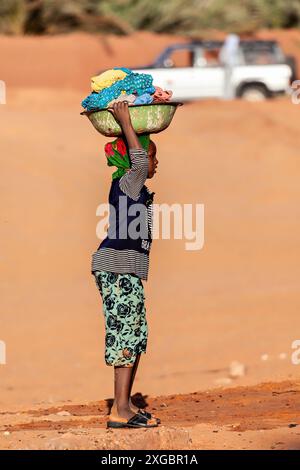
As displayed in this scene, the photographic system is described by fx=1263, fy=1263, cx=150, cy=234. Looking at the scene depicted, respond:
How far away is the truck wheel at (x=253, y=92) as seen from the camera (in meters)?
24.3

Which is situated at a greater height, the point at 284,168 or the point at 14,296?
the point at 284,168

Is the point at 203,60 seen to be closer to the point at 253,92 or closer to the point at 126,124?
the point at 253,92

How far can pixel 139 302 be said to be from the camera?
18.3ft

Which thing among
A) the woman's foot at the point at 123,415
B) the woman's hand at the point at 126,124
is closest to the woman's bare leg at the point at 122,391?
the woman's foot at the point at 123,415

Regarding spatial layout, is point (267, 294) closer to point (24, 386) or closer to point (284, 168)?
point (24, 386)

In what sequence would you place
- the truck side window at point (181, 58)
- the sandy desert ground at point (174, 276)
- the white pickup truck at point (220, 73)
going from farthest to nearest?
1. the truck side window at point (181, 58)
2. the white pickup truck at point (220, 73)
3. the sandy desert ground at point (174, 276)

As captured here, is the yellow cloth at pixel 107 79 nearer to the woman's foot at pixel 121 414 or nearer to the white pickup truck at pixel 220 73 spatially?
the woman's foot at pixel 121 414

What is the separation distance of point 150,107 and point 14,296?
7728 millimetres

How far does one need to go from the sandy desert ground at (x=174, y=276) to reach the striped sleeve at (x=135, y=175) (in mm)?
1044

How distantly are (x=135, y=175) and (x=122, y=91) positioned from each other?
15.5 inches

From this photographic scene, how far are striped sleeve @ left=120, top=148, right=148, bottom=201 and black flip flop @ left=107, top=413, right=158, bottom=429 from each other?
3.19ft

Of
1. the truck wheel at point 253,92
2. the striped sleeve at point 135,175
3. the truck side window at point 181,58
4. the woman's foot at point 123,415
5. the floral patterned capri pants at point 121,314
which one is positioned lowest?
the woman's foot at point 123,415

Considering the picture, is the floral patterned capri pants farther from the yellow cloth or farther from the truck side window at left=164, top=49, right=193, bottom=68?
the truck side window at left=164, top=49, right=193, bottom=68
